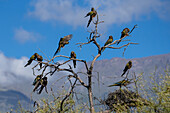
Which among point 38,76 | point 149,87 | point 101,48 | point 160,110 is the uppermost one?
point 101,48

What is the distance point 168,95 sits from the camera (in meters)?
3.83

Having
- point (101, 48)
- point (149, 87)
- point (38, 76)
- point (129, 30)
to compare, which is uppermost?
point (129, 30)

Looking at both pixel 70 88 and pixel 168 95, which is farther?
pixel 70 88

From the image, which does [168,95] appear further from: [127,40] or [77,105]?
[77,105]

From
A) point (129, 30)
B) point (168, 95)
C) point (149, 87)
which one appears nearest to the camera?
point (168, 95)

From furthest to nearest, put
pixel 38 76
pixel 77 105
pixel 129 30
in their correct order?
pixel 77 105 → pixel 129 30 → pixel 38 76

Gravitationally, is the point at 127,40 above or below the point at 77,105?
above

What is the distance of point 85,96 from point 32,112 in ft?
4.68

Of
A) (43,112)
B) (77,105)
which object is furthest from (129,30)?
(43,112)

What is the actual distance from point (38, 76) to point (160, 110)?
241 cm

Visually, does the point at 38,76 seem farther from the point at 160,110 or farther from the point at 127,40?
the point at 160,110

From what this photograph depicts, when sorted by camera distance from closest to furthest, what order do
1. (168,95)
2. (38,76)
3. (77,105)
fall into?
1. (168,95)
2. (38,76)
3. (77,105)

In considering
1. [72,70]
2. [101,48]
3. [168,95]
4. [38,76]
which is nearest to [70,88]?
[72,70]

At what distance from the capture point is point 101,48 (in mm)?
5336
